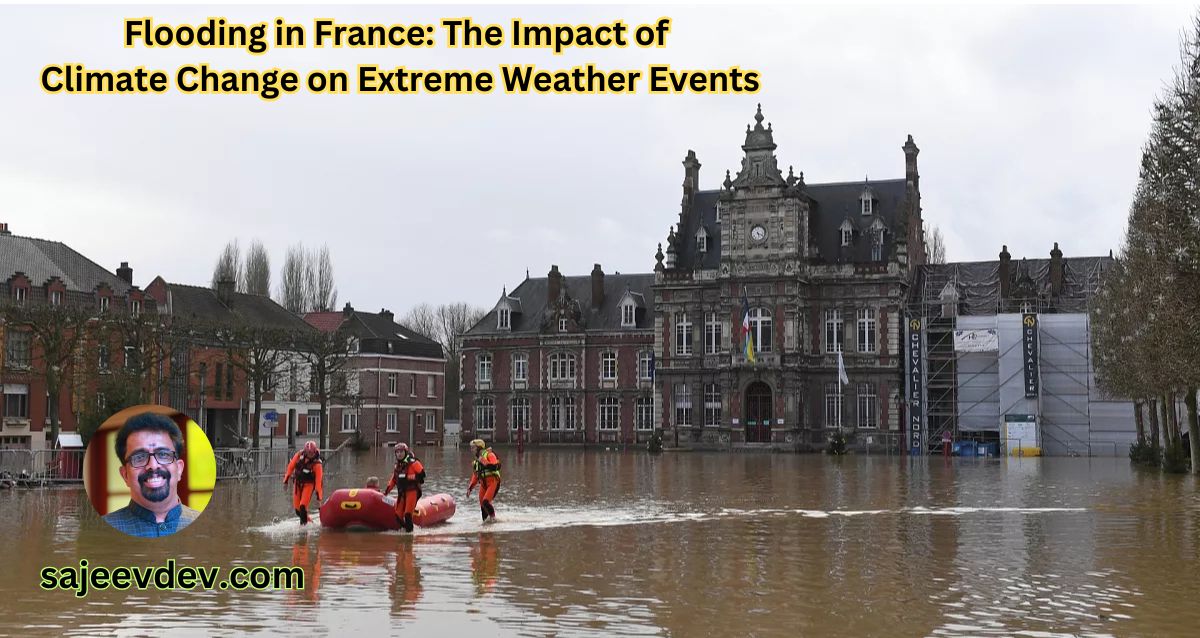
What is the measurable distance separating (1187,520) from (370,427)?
6631 cm

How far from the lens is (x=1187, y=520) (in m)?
24.7

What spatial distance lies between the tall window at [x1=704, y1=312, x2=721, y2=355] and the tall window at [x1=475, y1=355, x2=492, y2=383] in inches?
622

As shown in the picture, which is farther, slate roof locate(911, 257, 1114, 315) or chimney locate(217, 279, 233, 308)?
chimney locate(217, 279, 233, 308)

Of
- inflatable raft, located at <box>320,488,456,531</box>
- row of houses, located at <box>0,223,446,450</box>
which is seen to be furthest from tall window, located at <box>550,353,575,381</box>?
inflatable raft, located at <box>320,488,456,531</box>

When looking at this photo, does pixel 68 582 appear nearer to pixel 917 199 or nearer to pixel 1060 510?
pixel 1060 510

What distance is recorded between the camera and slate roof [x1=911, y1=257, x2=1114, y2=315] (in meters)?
68.2

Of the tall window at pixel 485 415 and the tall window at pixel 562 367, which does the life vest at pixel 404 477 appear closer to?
the tall window at pixel 562 367

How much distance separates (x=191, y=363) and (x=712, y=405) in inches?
1091

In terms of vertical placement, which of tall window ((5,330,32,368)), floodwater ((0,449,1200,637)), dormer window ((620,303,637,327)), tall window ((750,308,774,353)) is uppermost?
Result: dormer window ((620,303,637,327))

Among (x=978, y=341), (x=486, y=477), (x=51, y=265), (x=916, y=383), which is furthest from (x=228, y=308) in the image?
(x=486, y=477)

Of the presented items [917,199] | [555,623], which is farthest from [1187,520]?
[917,199]

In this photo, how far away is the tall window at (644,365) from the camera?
7731cm

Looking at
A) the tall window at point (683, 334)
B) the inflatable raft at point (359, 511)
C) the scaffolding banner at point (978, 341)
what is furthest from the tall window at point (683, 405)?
the inflatable raft at point (359, 511)

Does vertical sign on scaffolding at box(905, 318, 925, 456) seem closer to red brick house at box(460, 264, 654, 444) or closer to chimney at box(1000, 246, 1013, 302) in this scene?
chimney at box(1000, 246, 1013, 302)
